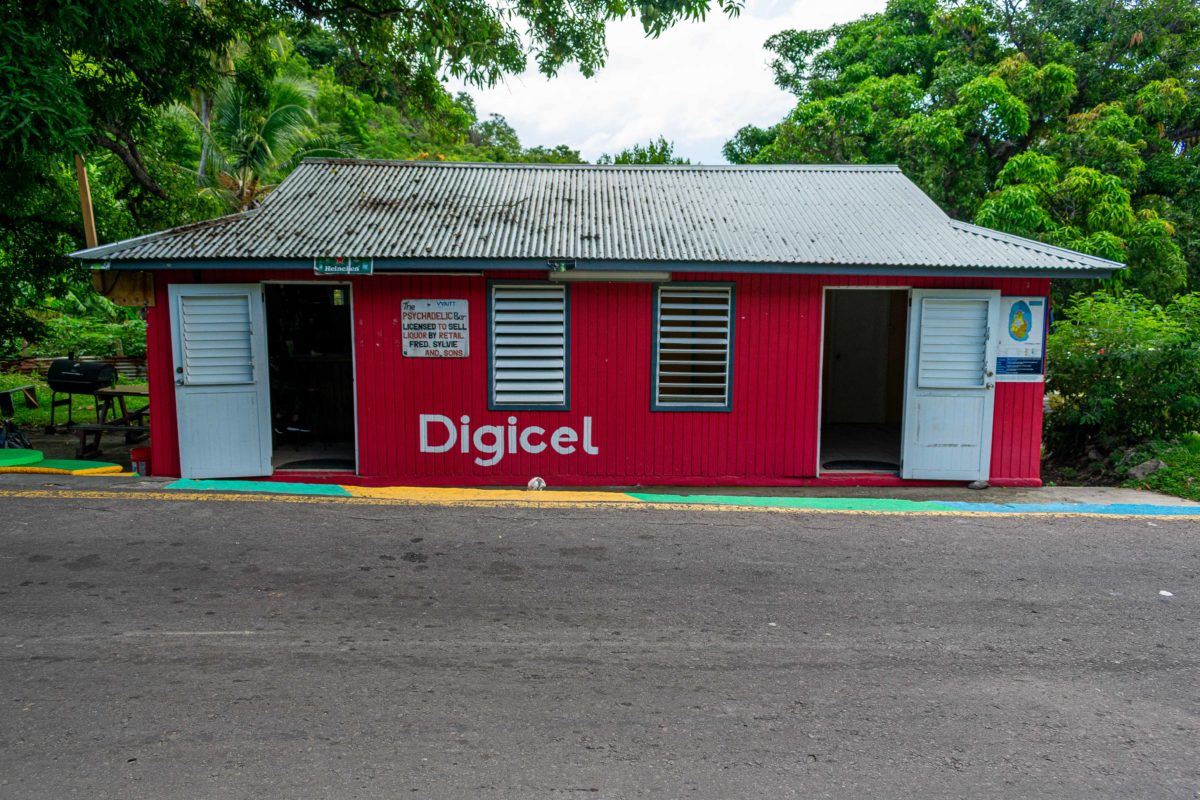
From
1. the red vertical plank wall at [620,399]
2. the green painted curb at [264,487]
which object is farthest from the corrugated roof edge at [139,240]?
the green painted curb at [264,487]

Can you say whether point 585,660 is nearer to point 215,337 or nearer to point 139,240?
point 215,337

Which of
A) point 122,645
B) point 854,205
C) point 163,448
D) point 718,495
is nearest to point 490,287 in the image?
point 718,495

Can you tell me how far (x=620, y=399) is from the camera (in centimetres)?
1028

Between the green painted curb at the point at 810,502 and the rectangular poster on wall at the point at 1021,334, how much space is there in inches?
87.0

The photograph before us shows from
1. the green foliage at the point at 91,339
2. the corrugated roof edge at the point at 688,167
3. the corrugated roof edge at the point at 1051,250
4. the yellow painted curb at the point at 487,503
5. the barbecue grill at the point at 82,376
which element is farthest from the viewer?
the green foliage at the point at 91,339

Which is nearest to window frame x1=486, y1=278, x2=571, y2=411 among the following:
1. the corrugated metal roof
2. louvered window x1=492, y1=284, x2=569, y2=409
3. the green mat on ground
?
louvered window x1=492, y1=284, x2=569, y2=409

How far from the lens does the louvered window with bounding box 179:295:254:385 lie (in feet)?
32.4

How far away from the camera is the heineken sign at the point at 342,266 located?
9383 millimetres

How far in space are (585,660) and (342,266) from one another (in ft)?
19.5

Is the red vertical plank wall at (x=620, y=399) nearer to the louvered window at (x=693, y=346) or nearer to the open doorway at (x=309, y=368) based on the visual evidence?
the louvered window at (x=693, y=346)

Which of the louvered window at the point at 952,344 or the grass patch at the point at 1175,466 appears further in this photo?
the louvered window at the point at 952,344

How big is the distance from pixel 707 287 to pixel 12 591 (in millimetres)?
7253

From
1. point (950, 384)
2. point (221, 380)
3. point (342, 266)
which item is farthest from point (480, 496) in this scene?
point (950, 384)

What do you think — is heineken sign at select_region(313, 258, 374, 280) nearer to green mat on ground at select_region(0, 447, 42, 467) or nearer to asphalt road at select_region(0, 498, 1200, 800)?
asphalt road at select_region(0, 498, 1200, 800)
